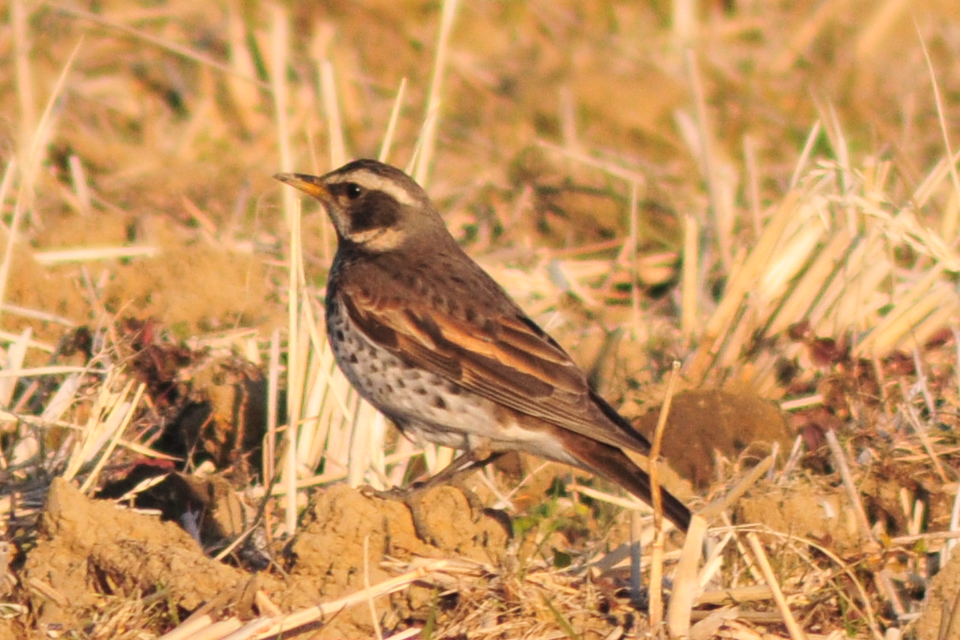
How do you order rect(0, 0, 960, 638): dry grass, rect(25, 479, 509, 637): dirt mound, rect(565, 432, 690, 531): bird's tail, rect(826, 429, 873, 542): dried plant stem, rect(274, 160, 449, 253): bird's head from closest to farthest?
rect(25, 479, 509, 637): dirt mound → rect(565, 432, 690, 531): bird's tail → rect(0, 0, 960, 638): dry grass → rect(826, 429, 873, 542): dried plant stem → rect(274, 160, 449, 253): bird's head

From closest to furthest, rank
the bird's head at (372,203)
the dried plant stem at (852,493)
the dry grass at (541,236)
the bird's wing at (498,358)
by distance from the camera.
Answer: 1. the dry grass at (541,236)
2. the dried plant stem at (852,493)
3. the bird's wing at (498,358)
4. the bird's head at (372,203)

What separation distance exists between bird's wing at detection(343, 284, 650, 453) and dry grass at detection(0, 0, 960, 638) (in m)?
0.35

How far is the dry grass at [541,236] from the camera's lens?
5.70m

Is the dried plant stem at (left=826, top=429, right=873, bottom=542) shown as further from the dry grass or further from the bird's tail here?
the bird's tail

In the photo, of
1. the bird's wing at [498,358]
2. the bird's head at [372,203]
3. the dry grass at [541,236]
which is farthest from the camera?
the bird's head at [372,203]

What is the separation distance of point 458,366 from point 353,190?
1.13m

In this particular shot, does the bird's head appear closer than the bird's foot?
No

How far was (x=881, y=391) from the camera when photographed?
705 centimetres

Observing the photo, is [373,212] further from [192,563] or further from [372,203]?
[192,563]

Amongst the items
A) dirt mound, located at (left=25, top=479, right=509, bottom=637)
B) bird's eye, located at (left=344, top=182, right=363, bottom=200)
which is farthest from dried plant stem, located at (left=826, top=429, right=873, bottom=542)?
bird's eye, located at (left=344, top=182, right=363, bottom=200)

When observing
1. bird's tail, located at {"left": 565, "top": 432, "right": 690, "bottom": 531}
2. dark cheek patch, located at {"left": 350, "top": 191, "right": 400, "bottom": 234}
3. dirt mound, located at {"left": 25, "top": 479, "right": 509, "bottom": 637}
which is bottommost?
dirt mound, located at {"left": 25, "top": 479, "right": 509, "bottom": 637}

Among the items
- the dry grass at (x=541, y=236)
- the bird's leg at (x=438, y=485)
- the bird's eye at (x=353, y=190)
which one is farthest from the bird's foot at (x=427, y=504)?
the bird's eye at (x=353, y=190)

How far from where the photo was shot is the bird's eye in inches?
270

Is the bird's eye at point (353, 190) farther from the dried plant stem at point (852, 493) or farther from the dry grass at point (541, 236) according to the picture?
the dried plant stem at point (852, 493)
